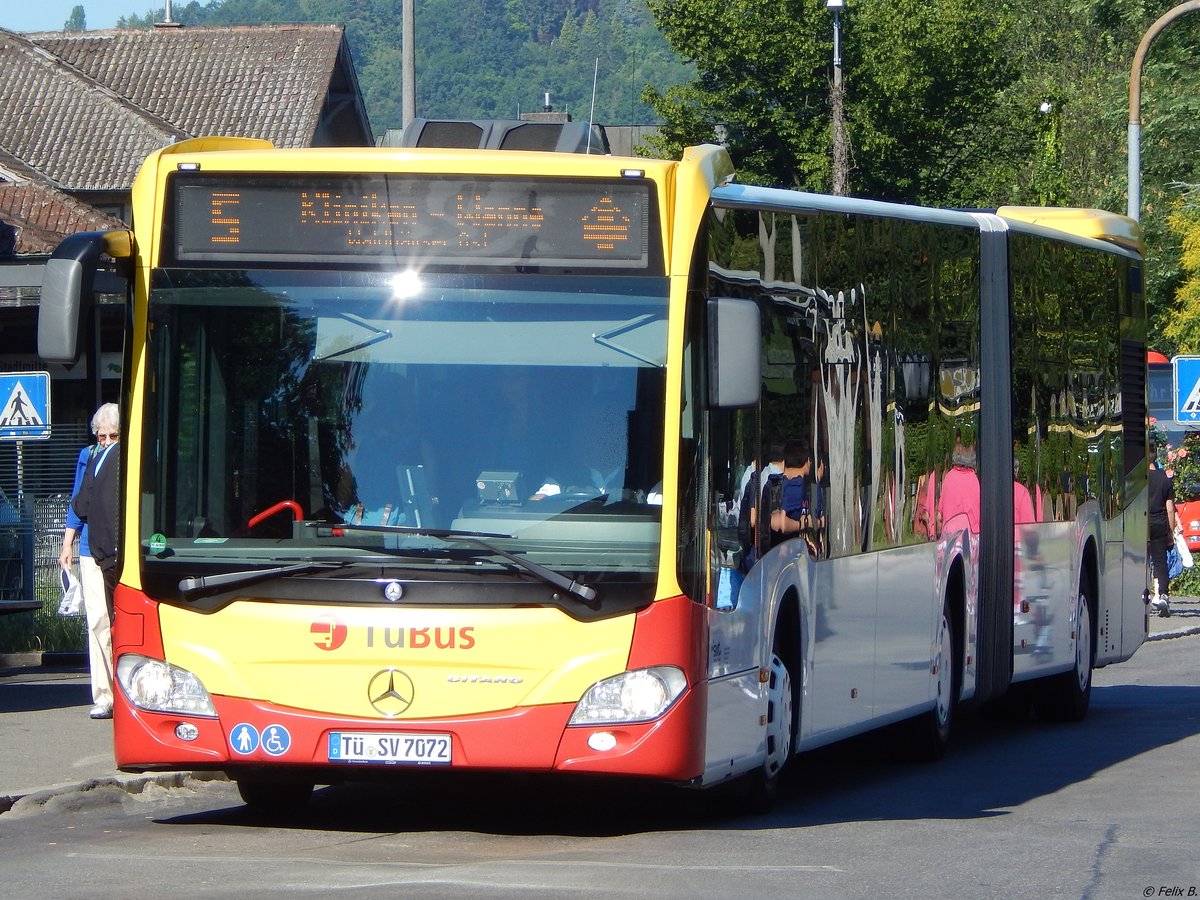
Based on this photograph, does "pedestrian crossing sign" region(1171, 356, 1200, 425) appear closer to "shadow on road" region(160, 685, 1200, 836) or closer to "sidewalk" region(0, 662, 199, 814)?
"shadow on road" region(160, 685, 1200, 836)

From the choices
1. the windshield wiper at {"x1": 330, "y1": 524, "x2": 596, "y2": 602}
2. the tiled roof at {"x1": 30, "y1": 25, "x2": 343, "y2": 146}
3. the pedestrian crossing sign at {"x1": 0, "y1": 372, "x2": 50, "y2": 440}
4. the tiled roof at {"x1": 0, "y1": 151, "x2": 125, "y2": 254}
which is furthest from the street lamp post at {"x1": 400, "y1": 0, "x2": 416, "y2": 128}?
the tiled roof at {"x1": 30, "y1": 25, "x2": 343, "y2": 146}

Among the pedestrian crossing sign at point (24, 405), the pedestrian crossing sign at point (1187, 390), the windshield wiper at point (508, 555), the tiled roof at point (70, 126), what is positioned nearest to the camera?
the windshield wiper at point (508, 555)

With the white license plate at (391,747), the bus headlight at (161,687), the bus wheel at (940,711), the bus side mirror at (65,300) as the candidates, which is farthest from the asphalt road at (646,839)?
the bus side mirror at (65,300)

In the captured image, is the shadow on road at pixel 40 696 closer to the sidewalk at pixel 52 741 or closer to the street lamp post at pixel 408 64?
the sidewalk at pixel 52 741

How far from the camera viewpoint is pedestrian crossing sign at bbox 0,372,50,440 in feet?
60.5

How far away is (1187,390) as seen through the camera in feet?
87.5

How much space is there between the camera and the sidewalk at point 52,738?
1091 centimetres

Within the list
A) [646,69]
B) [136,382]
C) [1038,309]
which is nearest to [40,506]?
[1038,309]

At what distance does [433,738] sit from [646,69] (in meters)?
139

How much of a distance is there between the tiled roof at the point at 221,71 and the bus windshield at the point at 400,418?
135 ft

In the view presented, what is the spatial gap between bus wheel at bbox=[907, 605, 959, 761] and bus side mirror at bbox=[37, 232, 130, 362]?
19.6ft

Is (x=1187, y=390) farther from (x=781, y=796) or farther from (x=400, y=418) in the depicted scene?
(x=400, y=418)

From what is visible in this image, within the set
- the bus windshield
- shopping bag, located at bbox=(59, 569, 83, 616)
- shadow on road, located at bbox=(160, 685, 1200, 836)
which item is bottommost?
shadow on road, located at bbox=(160, 685, 1200, 836)

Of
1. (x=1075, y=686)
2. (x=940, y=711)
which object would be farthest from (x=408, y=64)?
(x=940, y=711)
